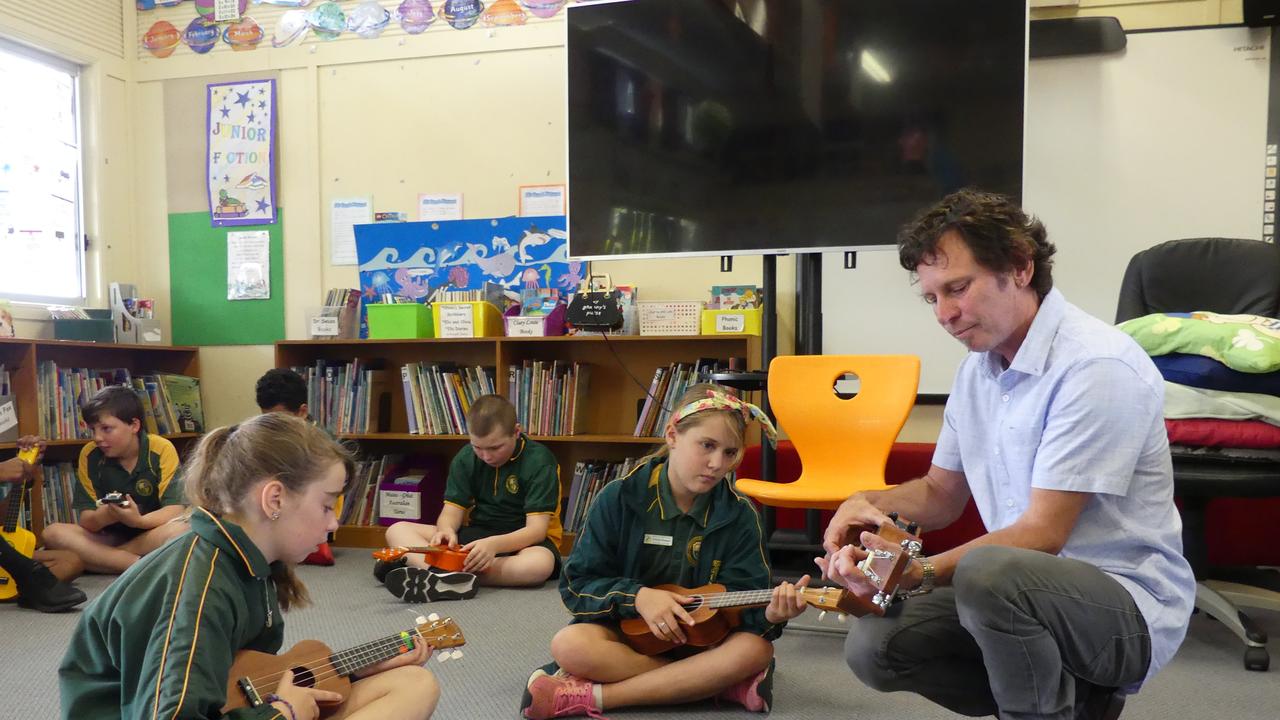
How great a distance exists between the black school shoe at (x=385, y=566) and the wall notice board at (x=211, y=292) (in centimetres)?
170

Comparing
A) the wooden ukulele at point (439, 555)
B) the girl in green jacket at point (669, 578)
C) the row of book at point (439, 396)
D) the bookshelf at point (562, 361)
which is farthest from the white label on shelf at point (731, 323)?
the girl in green jacket at point (669, 578)

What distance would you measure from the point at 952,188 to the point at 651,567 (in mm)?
1666

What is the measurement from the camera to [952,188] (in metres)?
2.89

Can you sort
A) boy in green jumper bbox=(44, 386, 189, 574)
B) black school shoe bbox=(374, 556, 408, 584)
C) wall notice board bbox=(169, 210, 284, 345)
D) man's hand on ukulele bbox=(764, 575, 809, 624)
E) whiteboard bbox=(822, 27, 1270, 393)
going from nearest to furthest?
man's hand on ukulele bbox=(764, 575, 809, 624), black school shoe bbox=(374, 556, 408, 584), boy in green jumper bbox=(44, 386, 189, 574), whiteboard bbox=(822, 27, 1270, 393), wall notice board bbox=(169, 210, 284, 345)

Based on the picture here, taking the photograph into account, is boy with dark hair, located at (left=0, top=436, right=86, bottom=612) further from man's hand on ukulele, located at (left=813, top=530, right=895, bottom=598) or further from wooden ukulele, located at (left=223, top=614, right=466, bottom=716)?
man's hand on ukulele, located at (left=813, top=530, right=895, bottom=598)

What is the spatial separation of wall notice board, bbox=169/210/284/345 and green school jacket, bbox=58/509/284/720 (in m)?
3.34

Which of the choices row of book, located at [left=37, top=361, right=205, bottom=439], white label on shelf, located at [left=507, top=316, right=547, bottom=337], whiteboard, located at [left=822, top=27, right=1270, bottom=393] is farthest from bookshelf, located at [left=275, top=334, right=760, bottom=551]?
whiteboard, located at [left=822, top=27, right=1270, bottom=393]

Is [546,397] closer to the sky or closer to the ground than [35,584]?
closer to the sky

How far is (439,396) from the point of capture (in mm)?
3879

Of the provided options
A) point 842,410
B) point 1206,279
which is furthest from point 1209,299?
point 842,410

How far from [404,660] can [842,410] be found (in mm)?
1577

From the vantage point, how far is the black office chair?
2.39 metres

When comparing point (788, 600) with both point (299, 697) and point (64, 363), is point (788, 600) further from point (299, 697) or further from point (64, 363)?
point (64, 363)

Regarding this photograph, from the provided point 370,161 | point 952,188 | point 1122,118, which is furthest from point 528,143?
point 1122,118
